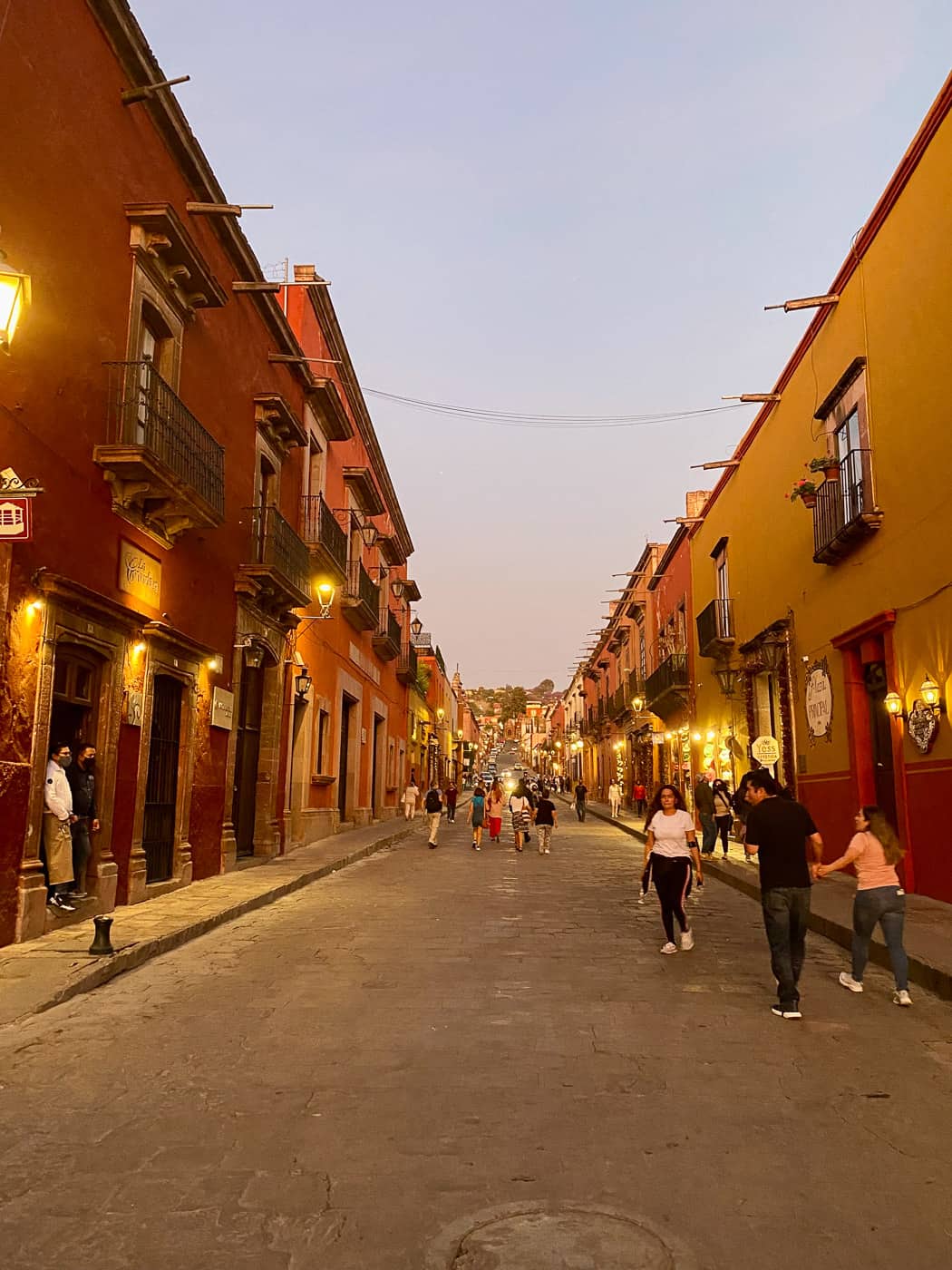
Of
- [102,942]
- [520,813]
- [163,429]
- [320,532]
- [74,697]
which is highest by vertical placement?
[320,532]

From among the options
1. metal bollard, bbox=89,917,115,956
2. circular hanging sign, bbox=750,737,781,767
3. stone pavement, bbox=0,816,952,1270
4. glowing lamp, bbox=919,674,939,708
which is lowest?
stone pavement, bbox=0,816,952,1270

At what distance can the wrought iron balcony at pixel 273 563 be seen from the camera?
52.0ft

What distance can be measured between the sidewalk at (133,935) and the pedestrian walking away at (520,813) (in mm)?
6644

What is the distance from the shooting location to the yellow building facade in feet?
37.7

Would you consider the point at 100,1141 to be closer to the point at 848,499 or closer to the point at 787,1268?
the point at 787,1268

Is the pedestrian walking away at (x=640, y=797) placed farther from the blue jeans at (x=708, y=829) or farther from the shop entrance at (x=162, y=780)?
the shop entrance at (x=162, y=780)

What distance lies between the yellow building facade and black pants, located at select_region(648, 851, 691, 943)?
4.05m

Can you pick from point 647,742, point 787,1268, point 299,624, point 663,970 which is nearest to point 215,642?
point 299,624

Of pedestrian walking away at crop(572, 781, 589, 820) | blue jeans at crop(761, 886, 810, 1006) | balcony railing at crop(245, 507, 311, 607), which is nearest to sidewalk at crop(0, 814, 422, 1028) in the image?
balcony railing at crop(245, 507, 311, 607)

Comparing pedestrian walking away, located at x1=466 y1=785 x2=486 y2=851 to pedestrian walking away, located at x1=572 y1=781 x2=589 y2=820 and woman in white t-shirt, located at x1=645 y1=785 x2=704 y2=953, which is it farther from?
woman in white t-shirt, located at x1=645 y1=785 x2=704 y2=953

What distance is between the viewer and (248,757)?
1722 centimetres

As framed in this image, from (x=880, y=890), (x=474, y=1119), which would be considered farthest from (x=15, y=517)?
(x=880, y=890)

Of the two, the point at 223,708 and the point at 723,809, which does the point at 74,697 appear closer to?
the point at 223,708

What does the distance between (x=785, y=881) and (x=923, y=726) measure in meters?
5.80
